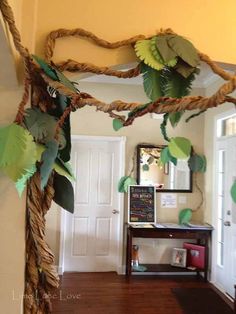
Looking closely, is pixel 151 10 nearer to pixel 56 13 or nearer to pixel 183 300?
pixel 56 13

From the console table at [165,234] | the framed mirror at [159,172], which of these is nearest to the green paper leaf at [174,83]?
the console table at [165,234]

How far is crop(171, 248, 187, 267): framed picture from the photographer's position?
4339 millimetres

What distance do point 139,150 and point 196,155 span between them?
0.90 meters

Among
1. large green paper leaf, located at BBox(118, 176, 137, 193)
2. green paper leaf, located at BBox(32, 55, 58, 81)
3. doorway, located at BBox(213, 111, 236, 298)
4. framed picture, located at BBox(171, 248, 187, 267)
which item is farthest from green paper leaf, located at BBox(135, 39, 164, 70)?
framed picture, located at BBox(171, 248, 187, 267)

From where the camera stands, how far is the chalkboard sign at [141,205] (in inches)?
172

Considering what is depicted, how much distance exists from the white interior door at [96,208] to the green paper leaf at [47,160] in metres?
3.43

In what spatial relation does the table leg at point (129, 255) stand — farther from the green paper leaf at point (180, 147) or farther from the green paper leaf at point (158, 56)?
the green paper leaf at point (158, 56)

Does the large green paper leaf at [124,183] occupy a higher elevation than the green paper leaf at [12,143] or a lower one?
lower

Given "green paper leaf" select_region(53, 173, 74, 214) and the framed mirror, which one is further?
the framed mirror

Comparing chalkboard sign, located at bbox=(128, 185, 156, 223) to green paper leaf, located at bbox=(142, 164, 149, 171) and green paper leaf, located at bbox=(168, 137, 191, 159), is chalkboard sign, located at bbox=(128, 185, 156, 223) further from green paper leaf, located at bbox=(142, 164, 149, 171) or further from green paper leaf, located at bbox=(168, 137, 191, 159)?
green paper leaf, located at bbox=(168, 137, 191, 159)

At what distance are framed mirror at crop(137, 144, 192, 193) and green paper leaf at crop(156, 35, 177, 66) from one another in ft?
10.8

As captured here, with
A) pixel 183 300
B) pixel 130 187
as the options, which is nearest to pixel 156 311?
pixel 183 300

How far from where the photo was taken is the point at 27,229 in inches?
44.5

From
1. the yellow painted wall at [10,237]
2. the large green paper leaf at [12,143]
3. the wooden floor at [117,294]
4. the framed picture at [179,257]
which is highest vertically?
the large green paper leaf at [12,143]
